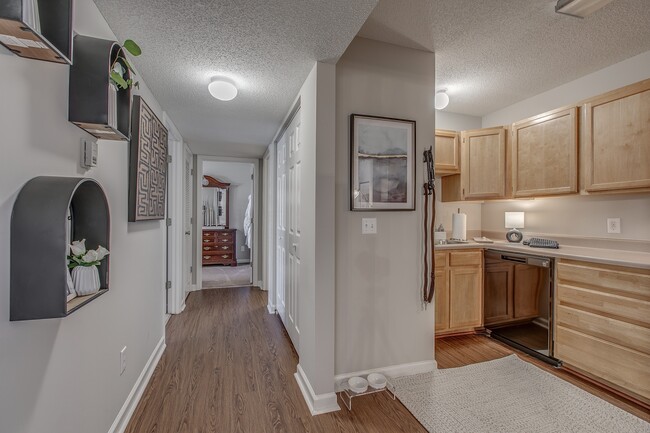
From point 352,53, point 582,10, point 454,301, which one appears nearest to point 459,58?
point 582,10

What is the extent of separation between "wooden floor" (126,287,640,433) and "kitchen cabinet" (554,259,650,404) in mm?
208

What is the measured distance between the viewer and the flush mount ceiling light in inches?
82.4

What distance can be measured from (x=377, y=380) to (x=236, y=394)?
95 centimetres

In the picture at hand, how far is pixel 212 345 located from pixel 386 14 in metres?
2.96

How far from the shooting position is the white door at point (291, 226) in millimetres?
2469

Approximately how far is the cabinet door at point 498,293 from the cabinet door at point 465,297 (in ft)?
0.26

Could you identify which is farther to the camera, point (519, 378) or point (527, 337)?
point (527, 337)

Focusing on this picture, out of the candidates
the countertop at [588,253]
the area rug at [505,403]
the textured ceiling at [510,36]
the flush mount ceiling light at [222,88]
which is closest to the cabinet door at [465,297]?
the countertop at [588,253]

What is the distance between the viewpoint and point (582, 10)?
175cm

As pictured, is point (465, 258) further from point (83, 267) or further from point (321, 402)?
point (83, 267)

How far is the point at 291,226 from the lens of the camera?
2.74 m

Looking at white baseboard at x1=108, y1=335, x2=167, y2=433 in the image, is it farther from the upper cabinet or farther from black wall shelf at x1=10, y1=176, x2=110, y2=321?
the upper cabinet

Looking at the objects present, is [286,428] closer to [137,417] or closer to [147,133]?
[137,417]

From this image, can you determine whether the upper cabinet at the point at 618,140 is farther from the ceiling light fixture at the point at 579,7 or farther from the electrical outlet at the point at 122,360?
the electrical outlet at the point at 122,360
